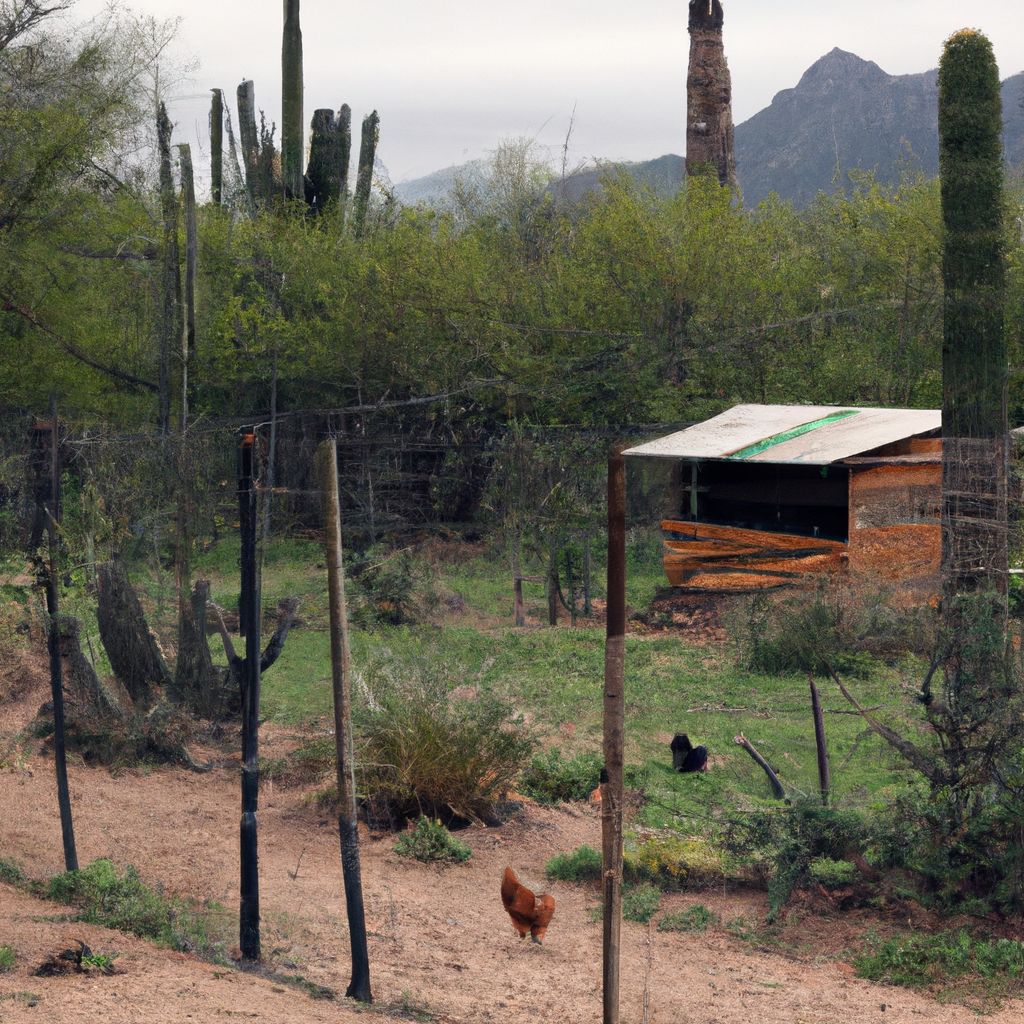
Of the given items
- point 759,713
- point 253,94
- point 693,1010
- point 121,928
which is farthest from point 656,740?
point 253,94

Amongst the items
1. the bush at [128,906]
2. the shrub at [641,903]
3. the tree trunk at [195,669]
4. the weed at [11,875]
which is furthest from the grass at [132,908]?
the tree trunk at [195,669]

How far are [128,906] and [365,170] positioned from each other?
21011 millimetres

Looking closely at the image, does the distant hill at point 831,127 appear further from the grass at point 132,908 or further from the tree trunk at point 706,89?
the grass at point 132,908

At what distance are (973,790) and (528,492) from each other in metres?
9.30

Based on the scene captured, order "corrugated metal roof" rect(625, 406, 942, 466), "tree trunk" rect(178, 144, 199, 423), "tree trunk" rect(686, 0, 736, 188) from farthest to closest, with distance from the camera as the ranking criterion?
"tree trunk" rect(686, 0, 736, 188)
"corrugated metal roof" rect(625, 406, 942, 466)
"tree trunk" rect(178, 144, 199, 423)

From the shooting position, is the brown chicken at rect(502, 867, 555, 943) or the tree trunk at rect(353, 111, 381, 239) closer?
the brown chicken at rect(502, 867, 555, 943)

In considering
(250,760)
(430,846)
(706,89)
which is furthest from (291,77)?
(250,760)

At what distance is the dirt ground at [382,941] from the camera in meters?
5.25

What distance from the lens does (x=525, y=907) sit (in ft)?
20.7

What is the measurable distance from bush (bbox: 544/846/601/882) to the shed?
6.38m

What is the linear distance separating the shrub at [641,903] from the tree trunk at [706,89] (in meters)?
20.0

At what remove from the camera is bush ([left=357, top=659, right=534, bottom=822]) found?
26.8 feet

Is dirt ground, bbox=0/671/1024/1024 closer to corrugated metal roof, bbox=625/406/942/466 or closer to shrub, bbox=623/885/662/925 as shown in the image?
shrub, bbox=623/885/662/925

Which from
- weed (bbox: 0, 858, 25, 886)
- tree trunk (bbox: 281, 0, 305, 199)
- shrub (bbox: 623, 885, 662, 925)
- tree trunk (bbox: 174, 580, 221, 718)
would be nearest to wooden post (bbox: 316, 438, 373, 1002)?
shrub (bbox: 623, 885, 662, 925)
